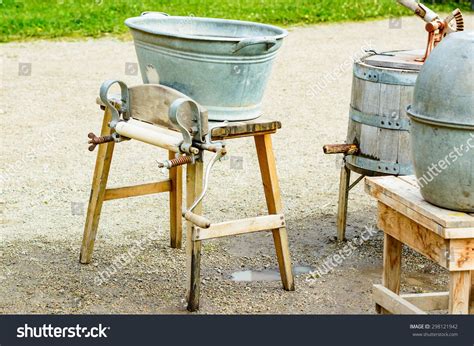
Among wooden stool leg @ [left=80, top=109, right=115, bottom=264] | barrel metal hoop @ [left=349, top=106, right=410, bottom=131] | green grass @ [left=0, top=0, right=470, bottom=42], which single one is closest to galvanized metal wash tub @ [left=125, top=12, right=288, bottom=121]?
wooden stool leg @ [left=80, top=109, right=115, bottom=264]

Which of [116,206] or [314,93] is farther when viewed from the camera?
[314,93]

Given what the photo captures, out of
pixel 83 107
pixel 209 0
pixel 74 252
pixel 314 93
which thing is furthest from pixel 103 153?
pixel 209 0

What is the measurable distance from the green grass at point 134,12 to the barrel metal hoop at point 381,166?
19.1 ft

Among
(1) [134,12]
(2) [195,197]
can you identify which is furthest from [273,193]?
(1) [134,12]

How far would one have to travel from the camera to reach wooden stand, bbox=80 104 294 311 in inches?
165

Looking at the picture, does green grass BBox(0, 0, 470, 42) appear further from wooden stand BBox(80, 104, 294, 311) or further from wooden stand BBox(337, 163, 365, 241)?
wooden stand BBox(337, 163, 365, 241)

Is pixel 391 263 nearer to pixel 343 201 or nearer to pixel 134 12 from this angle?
pixel 343 201

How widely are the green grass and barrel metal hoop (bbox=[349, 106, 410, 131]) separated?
5.83m

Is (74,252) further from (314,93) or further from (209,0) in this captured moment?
(209,0)

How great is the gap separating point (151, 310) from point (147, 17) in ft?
4.42

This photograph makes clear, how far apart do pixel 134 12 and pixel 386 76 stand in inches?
263

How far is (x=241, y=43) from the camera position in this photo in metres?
4.00

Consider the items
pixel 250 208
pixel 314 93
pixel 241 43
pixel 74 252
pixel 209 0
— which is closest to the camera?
pixel 241 43

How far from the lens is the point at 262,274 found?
4.82m
